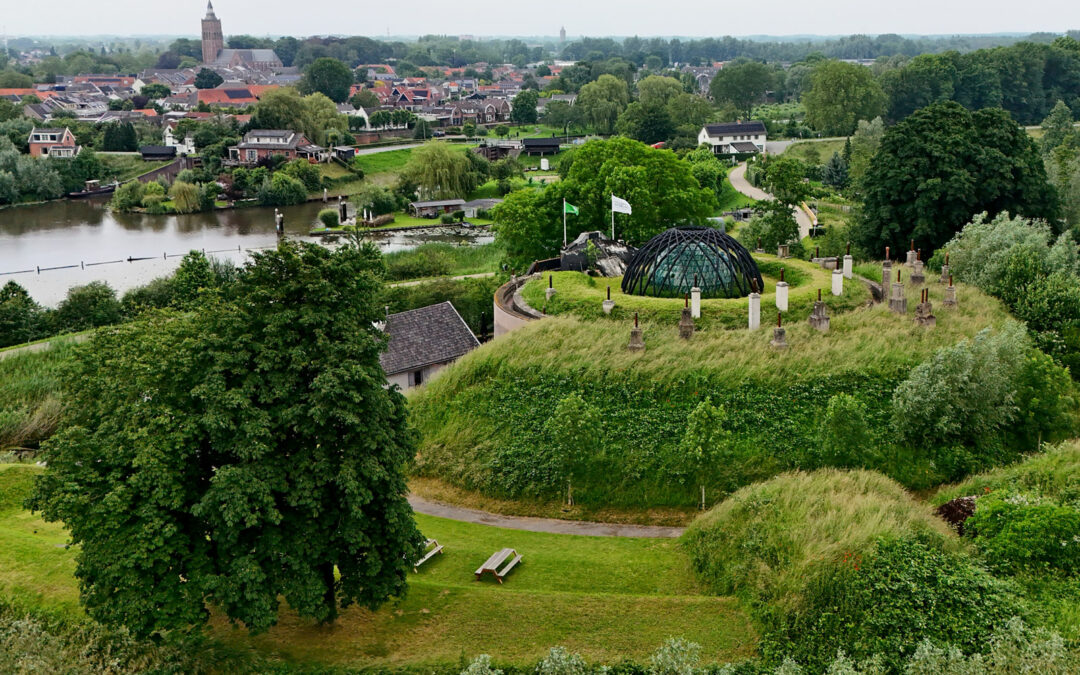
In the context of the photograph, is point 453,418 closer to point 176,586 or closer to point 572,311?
point 572,311

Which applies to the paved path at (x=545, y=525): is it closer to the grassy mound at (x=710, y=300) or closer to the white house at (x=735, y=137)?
the grassy mound at (x=710, y=300)

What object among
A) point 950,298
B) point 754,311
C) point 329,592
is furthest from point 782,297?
point 329,592

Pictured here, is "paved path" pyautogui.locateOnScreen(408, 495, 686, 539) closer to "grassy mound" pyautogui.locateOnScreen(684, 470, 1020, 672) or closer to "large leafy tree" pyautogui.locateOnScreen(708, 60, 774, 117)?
"grassy mound" pyautogui.locateOnScreen(684, 470, 1020, 672)

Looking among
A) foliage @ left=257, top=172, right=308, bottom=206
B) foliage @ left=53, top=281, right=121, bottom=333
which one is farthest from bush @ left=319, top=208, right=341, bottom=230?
foliage @ left=53, top=281, right=121, bottom=333

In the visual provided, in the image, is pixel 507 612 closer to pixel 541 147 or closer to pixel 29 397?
pixel 29 397

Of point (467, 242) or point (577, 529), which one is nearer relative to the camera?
point (577, 529)

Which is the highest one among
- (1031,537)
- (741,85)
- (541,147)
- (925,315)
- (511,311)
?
(741,85)

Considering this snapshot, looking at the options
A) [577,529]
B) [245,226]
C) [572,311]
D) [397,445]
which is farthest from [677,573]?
[245,226]
